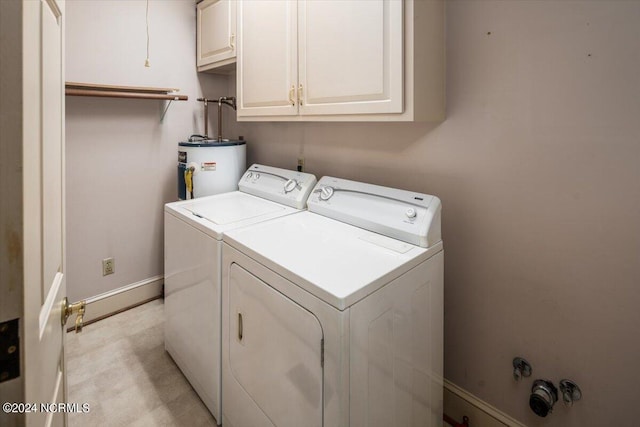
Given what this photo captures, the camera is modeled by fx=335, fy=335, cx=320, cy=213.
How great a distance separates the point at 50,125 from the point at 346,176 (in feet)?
4.93

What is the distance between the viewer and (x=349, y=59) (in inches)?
58.4

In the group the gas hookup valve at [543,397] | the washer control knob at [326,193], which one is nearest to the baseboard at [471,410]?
the gas hookup valve at [543,397]

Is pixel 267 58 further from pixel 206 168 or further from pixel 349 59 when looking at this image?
pixel 206 168

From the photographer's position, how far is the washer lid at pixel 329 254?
1035mm

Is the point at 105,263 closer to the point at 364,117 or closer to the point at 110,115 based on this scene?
the point at 110,115

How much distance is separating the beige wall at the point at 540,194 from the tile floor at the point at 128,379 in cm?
144

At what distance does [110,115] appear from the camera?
2338 mm

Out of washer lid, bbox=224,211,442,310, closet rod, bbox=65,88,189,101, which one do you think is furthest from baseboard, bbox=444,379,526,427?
closet rod, bbox=65,88,189,101

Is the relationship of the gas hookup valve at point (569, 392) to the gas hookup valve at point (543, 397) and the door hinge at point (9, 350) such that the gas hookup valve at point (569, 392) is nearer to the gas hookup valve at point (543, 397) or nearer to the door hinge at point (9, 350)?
the gas hookup valve at point (543, 397)

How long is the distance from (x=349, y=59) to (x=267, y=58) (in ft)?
2.10

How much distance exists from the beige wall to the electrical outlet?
217 centimetres

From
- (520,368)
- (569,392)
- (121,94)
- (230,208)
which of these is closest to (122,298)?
(230,208)

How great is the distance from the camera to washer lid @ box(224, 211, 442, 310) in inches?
40.8

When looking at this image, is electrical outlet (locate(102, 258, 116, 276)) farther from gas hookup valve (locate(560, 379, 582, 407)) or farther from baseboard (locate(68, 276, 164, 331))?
gas hookup valve (locate(560, 379, 582, 407))
